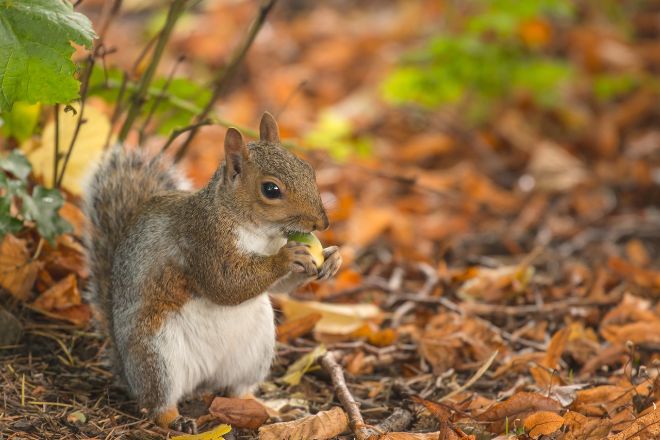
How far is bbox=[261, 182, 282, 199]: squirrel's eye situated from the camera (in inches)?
104

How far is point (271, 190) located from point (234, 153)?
18 centimetres

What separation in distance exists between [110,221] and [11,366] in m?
0.55

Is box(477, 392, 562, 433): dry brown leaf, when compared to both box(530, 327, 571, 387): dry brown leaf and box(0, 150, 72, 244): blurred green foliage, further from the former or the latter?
box(0, 150, 72, 244): blurred green foliage

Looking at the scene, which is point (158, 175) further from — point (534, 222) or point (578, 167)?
point (578, 167)

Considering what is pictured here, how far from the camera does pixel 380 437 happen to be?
101 inches

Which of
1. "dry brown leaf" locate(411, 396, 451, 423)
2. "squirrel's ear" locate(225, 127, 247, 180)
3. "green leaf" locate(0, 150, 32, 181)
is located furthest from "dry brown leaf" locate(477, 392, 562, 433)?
"green leaf" locate(0, 150, 32, 181)

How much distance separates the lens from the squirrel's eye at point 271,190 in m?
2.64

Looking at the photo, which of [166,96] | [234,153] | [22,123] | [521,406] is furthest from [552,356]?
[22,123]

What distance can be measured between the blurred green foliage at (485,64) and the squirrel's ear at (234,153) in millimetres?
3016

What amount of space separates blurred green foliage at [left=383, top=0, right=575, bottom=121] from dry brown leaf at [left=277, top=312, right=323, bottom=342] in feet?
8.48

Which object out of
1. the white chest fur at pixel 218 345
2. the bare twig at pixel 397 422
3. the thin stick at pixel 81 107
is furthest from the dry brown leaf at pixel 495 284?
the thin stick at pixel 81 107

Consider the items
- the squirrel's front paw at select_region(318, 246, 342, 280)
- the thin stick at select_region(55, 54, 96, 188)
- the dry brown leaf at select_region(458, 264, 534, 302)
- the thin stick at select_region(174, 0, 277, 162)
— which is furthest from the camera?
the dry brown leaf at select_region(458, 264, 534, 302)

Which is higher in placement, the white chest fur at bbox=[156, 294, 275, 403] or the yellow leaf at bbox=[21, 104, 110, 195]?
the yellow leaf at bbox=[21, 104, 110, 195]

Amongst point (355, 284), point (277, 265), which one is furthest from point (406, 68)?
point (277, 265)
